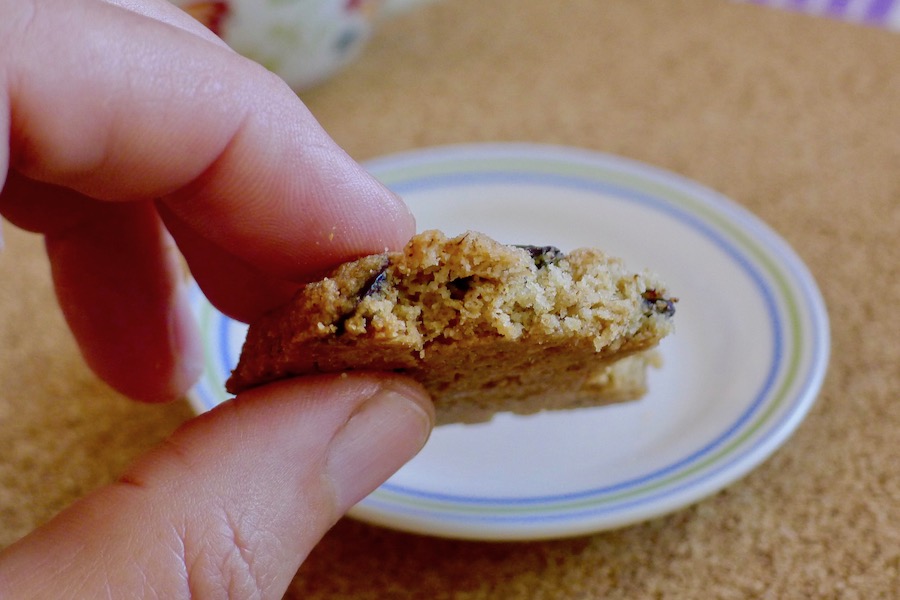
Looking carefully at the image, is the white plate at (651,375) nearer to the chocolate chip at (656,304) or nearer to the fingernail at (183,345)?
the fingernail at (183,345)

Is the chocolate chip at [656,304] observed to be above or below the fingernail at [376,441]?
above

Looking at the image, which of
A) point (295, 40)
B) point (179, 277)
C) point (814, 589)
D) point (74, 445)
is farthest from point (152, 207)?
point (814, 589)

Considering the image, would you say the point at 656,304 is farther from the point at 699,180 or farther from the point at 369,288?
the point at 699,180

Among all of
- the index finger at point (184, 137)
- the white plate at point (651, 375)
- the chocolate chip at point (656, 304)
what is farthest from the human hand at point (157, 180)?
the chocolate chip at point (656, 304)

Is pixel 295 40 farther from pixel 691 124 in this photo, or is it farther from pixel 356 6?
pixel 691 124

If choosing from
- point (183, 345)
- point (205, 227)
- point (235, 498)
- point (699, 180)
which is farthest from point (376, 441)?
point (699, 180)

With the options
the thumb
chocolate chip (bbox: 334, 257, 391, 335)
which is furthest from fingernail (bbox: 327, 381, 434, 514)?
chocolate chip (bbox: 334, 257, 391, 335)
